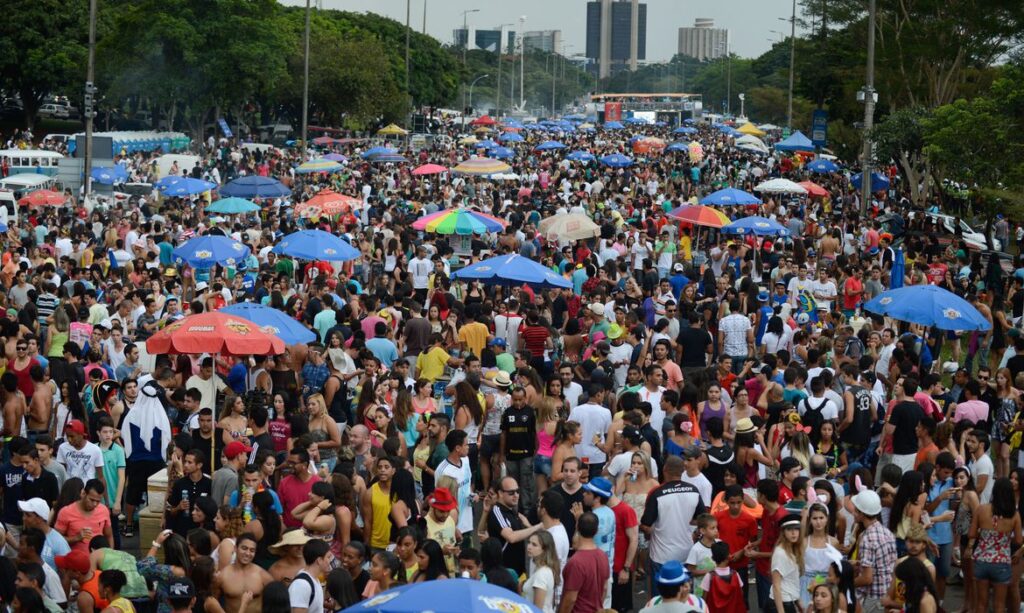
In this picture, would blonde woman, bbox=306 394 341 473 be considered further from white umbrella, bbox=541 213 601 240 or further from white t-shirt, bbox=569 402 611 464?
white umbrella, bbox=541 213 601 240

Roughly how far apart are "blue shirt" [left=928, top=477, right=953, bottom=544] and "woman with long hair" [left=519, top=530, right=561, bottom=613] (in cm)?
320

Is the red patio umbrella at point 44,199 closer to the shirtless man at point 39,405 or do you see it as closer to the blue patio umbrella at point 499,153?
the shirtless man at point 39,405

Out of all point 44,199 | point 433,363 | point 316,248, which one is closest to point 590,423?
point 433,363

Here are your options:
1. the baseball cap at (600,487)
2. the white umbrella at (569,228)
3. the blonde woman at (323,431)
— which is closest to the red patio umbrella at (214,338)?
the blonde woman at (323,431)

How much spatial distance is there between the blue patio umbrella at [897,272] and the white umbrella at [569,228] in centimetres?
469

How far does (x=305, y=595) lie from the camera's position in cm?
794

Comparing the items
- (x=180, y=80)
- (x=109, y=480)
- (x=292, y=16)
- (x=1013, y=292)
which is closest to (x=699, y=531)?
(x=109, y=480)

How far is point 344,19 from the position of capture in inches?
4031

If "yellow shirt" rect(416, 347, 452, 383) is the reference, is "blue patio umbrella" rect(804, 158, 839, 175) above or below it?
above

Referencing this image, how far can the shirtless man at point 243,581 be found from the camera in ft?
26.7

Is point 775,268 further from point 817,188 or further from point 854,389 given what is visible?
point 817,188

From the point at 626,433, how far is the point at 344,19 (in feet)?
312

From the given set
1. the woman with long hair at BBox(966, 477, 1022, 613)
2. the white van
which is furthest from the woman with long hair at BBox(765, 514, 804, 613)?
the white van

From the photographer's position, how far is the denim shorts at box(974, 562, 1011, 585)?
32.0ft
